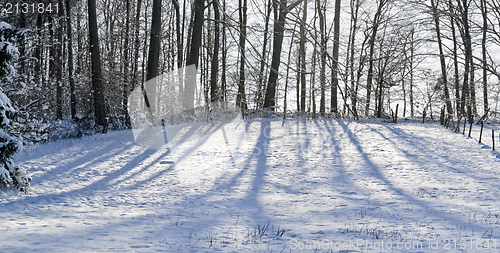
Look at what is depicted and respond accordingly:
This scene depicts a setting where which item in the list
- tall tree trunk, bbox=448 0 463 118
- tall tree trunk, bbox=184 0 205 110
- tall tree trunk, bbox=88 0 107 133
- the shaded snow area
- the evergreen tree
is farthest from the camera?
tall tree trunk, bbox=184 0 205 110

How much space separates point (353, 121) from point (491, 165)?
347 inches

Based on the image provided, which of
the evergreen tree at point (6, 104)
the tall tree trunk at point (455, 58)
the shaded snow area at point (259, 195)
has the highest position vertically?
the tall tree trunk at point (455, 58)

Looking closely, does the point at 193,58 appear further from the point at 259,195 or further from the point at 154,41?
the point at 259,195

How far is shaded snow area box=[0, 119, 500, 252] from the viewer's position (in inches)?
185

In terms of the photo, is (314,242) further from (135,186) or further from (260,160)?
(260,160)

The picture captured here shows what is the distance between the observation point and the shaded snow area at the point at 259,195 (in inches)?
185

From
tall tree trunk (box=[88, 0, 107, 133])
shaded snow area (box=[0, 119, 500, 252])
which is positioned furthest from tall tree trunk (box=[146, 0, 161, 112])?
shaded snow area (box=[0, 119, 500, 252])

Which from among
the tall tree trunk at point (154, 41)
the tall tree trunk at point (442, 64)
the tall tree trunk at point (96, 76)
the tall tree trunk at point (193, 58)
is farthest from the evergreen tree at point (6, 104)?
the tall tree trunk at point (442, 64)

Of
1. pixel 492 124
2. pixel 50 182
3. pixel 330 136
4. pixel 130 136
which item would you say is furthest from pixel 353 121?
pixel 50 182

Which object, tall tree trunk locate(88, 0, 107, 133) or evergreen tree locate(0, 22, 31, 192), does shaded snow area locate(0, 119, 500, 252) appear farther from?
tall tree trunk locate(88, 0, 107, 133)

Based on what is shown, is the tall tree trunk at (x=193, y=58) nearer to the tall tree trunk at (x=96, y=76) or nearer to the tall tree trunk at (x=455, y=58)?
the tall tree trunk at (x=96, y=76)

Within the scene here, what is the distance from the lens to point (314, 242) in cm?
476

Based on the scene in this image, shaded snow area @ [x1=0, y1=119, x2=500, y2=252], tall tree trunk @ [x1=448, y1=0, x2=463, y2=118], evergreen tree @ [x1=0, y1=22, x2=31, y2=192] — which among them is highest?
tall tree trunk @ [x1=448, y1=0, x2=463, y2=118]

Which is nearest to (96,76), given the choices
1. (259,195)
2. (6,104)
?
(6,104)
